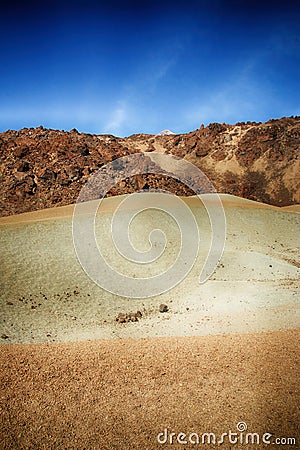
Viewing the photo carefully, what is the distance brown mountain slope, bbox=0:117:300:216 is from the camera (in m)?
27.6

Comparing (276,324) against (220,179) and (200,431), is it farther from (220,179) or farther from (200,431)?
(220,179)

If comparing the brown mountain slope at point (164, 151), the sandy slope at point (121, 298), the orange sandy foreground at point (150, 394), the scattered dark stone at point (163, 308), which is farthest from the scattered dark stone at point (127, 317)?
the brown mountain slope at point (164, 151)

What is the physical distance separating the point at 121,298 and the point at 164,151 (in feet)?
165

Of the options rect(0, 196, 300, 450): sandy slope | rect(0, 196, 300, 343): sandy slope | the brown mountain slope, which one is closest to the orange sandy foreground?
rect(0, 196, 300, 450): sandy slope

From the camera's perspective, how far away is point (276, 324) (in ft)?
24.0

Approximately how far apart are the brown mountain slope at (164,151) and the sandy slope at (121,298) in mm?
11914

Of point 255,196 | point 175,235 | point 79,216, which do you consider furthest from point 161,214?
point 255,196

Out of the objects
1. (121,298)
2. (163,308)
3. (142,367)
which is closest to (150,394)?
(142,367)

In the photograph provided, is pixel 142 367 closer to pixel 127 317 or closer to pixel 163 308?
pixel 127 317

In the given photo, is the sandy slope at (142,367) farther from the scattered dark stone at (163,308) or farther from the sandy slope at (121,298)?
the scattered dark stone at (163,308)

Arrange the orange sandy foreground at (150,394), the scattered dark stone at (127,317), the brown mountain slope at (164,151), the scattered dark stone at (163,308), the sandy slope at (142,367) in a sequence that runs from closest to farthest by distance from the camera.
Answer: the orange sandy foreground at (150,394)
the sandy slope at (142,367)
the scattered dark stone at (127,317)
the scattered dark stone at (163,308)
the brown mountain slope at (164,151)

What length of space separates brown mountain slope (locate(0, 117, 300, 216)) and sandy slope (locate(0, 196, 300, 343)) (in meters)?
11.9

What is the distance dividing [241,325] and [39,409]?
17.1 feet

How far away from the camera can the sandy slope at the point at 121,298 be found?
8.66m
